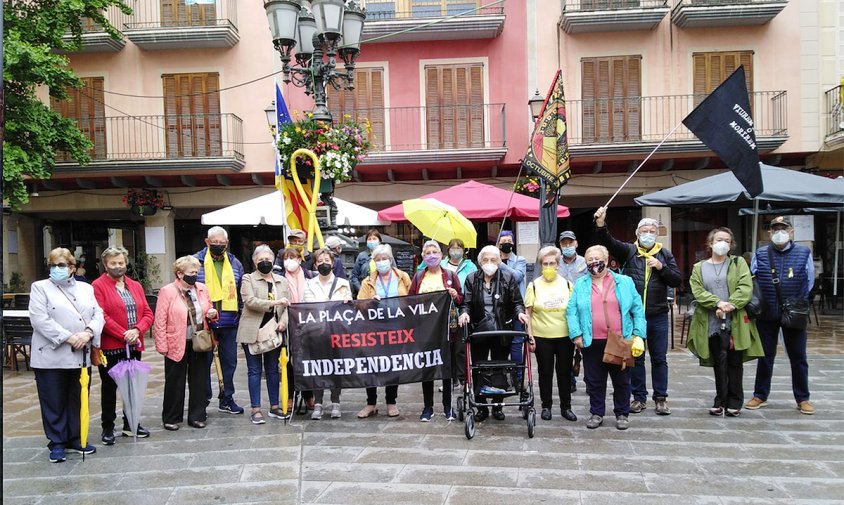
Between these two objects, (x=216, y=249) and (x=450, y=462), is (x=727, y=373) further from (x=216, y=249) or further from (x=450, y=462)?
(x=216, y=249)

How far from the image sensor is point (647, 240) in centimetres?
659

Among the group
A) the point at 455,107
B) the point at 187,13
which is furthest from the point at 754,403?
the point at 187,13

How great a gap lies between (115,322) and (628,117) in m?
13.8

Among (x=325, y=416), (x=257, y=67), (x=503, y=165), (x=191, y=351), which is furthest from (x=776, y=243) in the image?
(x=257, y=67)

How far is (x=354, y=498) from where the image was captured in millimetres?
4480

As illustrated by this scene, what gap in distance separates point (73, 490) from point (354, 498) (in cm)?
210

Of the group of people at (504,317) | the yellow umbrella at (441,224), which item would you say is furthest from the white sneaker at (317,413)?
the yellow umbrella at (441,224)

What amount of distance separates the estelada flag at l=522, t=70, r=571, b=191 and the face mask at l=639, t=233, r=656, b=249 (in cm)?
180

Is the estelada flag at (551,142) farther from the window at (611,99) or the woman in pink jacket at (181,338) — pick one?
the window at (611,99)

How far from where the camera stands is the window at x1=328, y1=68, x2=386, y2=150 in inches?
663

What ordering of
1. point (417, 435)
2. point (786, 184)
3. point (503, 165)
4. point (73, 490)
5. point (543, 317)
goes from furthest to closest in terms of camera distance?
point (503, 165) < point (786, 184) < point (543, 317) < point (417, 435) < point (73, 490)

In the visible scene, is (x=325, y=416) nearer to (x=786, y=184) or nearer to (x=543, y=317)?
(x=543, y=317)

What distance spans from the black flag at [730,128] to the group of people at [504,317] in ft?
2.26

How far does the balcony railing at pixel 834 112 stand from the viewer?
15531mm
